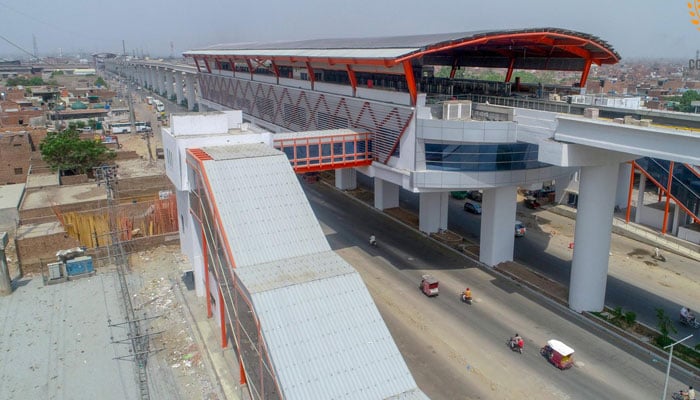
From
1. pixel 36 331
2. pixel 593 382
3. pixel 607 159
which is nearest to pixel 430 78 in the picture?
pixel 607 159

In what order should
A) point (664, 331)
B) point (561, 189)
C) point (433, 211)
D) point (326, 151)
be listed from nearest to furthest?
point (664, 331) < point (326, 151) < point (433, 211) < point (561, 189)

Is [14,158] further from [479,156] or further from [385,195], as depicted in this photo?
[479,156]

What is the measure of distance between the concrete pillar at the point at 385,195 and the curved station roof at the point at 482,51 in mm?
9759

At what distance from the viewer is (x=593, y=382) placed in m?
20.3

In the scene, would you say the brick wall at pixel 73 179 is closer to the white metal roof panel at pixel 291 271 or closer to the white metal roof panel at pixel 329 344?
the white metal roof panel at pixel 291 271

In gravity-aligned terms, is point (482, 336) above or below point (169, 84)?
below

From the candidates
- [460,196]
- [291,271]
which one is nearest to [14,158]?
[460,196]

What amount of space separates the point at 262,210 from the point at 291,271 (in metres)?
3.26

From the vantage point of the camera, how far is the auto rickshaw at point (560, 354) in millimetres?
20906

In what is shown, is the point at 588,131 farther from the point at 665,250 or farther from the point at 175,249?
the point at 175,249

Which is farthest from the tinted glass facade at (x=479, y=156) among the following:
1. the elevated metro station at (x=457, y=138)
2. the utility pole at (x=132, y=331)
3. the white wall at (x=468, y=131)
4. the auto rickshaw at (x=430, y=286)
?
the utility pole at (x=132, y=331)

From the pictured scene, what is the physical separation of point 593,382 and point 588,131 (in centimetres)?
1024

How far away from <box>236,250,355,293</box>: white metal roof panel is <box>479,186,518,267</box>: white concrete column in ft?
47.7

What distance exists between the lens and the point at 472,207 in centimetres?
4181
